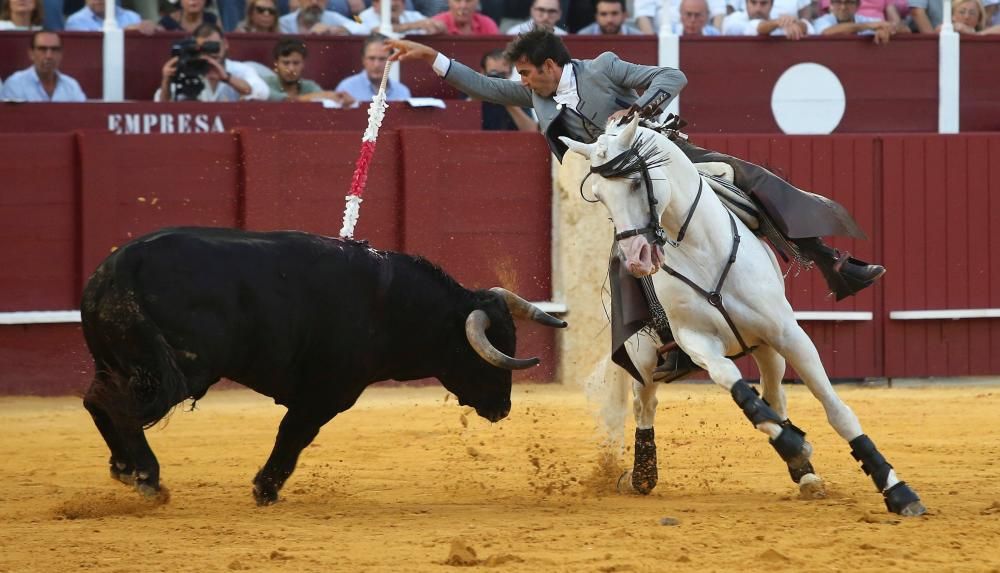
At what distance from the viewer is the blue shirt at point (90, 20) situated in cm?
1147

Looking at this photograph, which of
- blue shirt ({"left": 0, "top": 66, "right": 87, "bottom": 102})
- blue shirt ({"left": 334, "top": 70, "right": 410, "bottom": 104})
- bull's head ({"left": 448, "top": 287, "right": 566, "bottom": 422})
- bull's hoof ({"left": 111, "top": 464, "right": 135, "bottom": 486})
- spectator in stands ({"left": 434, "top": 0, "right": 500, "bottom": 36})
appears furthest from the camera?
spectator in stands ({"left": 434, "top": 0, "right": 500, "bottom": 36})

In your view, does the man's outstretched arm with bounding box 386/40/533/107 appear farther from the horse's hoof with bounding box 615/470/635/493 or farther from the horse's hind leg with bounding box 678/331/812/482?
the horse's hoof with bounding box 615/470/635/493

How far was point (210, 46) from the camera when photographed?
10.6 meters

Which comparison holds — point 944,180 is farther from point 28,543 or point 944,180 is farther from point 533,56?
point 28,543

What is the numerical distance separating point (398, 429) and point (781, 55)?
520 centimetres

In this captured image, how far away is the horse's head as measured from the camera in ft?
17.9

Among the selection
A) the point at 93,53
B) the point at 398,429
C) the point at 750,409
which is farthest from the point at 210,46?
the point at 750,409

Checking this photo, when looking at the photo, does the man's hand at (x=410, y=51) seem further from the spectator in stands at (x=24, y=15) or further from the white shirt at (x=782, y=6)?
the white shirt at (x=782, y=6)

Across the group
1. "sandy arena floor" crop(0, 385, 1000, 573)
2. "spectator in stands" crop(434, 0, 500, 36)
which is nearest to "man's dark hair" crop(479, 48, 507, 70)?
"spectator in stands" crop(434, 0, 500, 36)

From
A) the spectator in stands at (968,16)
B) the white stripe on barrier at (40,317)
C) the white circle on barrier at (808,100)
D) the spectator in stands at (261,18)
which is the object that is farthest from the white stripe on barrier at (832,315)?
the white stripe on barrier at (40,317)

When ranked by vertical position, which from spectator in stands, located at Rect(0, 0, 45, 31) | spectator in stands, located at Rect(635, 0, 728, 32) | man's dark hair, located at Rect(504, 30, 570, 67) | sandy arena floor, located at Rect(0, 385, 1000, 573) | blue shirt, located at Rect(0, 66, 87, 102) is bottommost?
sandy arena floor, located at Rect(0, 385, 1000, 573)

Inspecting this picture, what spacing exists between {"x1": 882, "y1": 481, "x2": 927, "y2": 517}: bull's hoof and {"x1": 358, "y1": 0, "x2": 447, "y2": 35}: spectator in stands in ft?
22.4

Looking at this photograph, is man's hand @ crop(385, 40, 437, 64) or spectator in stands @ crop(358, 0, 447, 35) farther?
spectator in stands @ crop(358, 0, 447, 35)

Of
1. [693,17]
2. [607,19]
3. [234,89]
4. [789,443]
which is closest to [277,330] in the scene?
[789,443]
